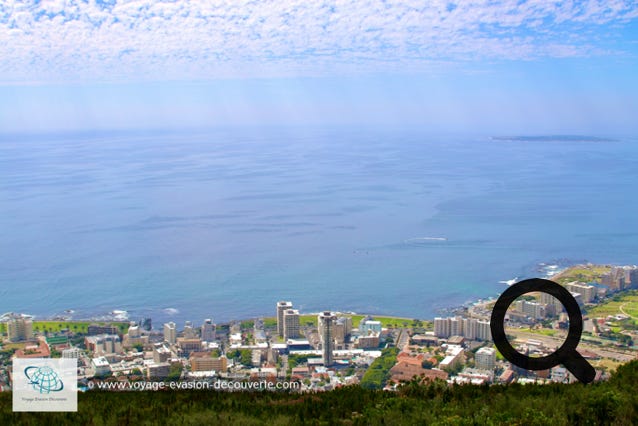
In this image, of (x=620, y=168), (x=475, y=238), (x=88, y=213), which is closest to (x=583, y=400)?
(x=475, y=238)

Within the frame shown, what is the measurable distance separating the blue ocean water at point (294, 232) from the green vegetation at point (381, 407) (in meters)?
7.05

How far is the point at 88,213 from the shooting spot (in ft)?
68.7

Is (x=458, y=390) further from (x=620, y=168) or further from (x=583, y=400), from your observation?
(x=620, y=168)

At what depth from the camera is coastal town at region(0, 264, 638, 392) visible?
269 inches

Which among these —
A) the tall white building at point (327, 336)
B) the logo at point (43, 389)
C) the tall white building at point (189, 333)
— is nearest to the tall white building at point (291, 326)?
the tall white building at point (327, 336)

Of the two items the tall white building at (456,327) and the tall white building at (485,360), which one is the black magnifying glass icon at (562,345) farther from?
the tall white building at (456,327)

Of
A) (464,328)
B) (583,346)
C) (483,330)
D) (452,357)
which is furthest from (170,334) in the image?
(583,346)

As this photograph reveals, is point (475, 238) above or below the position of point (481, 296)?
above

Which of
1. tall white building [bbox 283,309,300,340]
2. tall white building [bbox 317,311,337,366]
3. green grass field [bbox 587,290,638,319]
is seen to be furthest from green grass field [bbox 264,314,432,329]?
green grass field [bbox 587,290,638,319]

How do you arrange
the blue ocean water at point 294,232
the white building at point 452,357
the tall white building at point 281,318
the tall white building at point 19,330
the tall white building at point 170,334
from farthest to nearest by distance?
the blue ocean water at point 294,232
the tall white building at point 281,318
the tall white building at point 19,330
the tall white building at point 170,334
the white building at point 452,357

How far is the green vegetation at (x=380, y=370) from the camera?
21.3ft

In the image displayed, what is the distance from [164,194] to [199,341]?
55.7 feet

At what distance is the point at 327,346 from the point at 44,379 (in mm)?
4418

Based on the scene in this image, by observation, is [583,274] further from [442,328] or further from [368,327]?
[368,327]
